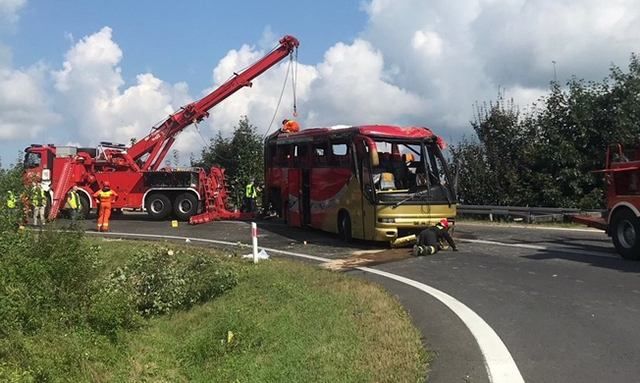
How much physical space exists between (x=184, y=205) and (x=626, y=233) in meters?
15.6

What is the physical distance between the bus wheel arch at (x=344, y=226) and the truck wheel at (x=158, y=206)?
9.07 metres

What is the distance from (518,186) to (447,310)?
56.0ft

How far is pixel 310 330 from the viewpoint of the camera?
730 cm

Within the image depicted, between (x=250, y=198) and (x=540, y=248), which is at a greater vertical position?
(x=250, y=198)

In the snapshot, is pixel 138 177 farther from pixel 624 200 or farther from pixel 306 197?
pixel 624 200

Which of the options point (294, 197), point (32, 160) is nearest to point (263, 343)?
point (294, 197)

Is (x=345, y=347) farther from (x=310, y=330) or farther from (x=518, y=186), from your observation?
(x=518, y=186)

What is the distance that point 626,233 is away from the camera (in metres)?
12.2

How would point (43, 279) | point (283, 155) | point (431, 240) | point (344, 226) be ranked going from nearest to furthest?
point (43, 279) < point (431, 240) < point (344, 226) < point (283, 155)

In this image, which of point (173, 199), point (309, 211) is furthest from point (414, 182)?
point (173, 199)

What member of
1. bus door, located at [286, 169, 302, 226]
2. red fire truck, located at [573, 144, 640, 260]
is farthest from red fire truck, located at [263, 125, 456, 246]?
red fire truck, located at [573, 144, 640, 260]

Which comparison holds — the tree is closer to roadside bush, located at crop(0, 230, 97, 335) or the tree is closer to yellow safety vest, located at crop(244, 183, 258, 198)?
yellow safety vest, located at crop(244, 183, 258, 198)

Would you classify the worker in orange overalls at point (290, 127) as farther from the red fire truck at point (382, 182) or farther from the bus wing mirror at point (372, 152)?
the bus wing mirror at point (372, 152)

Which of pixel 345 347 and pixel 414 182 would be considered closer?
pixel 345 347
